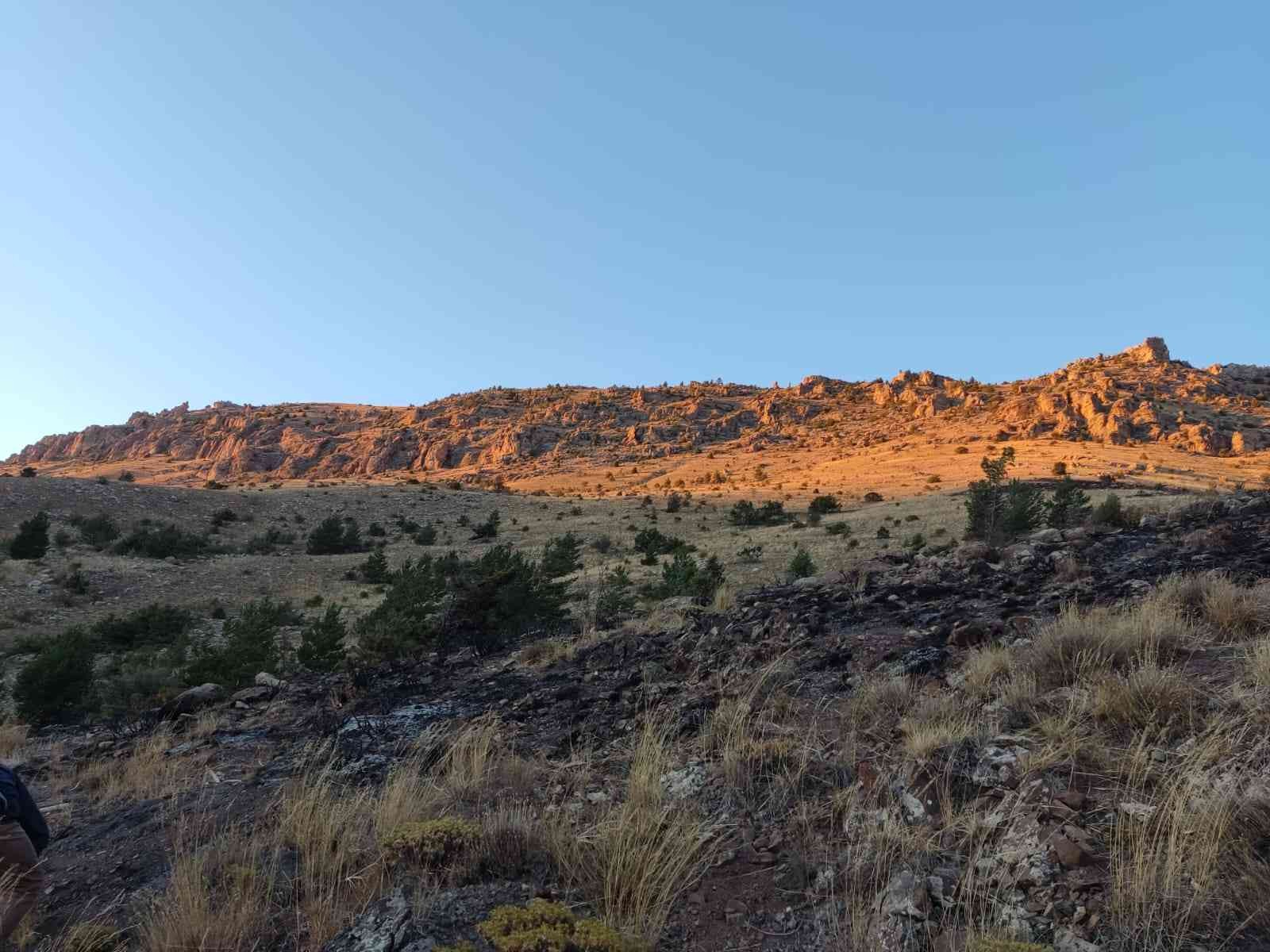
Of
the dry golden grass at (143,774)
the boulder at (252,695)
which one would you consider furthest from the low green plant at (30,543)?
the dry golden grass at (143,774)

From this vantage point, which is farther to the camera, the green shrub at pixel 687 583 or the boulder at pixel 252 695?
the green shrub at pixel 687 583

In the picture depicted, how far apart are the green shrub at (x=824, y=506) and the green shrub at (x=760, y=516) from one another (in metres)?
1.19

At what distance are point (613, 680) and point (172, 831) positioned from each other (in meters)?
3.88

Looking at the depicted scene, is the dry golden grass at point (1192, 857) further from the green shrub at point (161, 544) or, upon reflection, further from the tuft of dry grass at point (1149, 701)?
the green shrub at point (161, 544)

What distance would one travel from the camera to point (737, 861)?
3.14m

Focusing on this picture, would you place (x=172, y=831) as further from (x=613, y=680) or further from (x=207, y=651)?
(x=207, y=651)

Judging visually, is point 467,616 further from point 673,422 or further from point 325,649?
point 673,422

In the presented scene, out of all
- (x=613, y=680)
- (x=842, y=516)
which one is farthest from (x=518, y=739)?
(x=842, y=516)

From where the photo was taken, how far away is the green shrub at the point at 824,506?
30.5 m

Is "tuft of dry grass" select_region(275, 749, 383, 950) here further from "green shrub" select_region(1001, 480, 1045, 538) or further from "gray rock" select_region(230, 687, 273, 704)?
"green shrub" select_region(1001, 480, 1045, 538)

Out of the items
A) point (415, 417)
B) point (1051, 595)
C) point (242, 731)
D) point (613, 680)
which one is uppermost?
point (415, 417)

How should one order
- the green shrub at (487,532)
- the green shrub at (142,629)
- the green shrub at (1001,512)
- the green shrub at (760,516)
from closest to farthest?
the green shrub at (142,629) → the green shrub at (1001,512) → the green shrub at (760,516) → the green shrub at (487,532)

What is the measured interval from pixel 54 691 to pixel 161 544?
17.4 m

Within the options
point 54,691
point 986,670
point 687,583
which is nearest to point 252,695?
point 54,691
